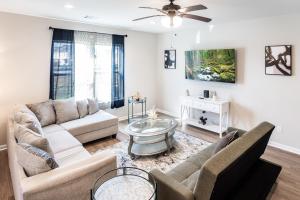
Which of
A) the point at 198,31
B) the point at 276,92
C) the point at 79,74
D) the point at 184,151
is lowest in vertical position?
the point at 184,151

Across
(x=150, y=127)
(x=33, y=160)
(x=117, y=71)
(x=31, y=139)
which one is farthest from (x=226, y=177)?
(x=117, y=71)

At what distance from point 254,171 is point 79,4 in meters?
3.47

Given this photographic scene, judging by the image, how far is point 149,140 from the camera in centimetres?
357

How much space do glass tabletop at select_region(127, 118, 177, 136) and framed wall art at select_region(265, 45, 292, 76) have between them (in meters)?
2.20

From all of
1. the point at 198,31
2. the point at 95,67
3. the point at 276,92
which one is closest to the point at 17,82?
the point at 95,67

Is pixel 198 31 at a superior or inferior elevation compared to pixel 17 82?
superior

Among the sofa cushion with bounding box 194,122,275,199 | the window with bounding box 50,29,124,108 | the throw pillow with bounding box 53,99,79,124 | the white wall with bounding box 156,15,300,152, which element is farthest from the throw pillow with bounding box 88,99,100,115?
the sofa cushion with bounding box 194,122,275,199

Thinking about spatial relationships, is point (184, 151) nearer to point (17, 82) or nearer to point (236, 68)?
point (236, 68)

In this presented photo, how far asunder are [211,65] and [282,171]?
267 centimetres

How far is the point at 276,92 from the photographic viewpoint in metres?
3.99

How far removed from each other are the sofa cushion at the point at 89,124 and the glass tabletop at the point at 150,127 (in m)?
0.64

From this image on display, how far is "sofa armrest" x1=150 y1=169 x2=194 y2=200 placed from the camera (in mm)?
1647

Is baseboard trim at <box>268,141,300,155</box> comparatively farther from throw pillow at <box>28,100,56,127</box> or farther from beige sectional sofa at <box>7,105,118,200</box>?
throw pillow at <box>28,100,56,127</box>

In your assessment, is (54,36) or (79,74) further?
(79,74)
